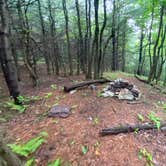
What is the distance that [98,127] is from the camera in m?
4.81

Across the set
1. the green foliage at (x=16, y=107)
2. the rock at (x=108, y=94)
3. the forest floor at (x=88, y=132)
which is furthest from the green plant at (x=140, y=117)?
the green foliage at (x=16, y=107)

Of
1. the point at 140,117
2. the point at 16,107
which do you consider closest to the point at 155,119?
the point at 140,117

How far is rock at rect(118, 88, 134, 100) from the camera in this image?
21.2 ft

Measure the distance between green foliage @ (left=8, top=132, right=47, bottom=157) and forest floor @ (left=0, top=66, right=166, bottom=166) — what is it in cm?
12

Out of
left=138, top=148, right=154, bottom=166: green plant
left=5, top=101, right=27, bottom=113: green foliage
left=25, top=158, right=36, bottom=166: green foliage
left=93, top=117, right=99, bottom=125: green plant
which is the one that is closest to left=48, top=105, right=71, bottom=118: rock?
left=93, top=117, right=99, bottom=125: green plant

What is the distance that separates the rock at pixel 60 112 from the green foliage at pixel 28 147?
1.17 m

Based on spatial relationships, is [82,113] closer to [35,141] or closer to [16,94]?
[35,141]

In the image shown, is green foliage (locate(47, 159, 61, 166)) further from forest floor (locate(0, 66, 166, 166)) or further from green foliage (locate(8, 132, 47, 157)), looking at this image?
green foliage (locate(8, 132, 47, 157))

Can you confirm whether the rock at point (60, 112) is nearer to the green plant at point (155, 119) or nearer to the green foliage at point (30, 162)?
the green foliage at point (30, 162)

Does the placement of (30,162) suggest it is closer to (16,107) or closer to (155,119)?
(16,107)

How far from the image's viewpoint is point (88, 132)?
4652 mm


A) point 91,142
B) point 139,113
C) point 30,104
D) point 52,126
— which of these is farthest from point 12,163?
point 30,104

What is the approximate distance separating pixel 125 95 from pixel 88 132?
7.91ft

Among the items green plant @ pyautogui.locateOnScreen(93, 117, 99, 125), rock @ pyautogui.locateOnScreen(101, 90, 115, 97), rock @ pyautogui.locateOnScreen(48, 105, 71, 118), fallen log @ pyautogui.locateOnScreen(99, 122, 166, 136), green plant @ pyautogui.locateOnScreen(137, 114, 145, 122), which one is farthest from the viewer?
rock @ pyautogui.locateOnScreen(101, 90, 115, 97)
